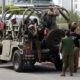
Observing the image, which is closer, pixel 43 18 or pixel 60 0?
pixel 43 18

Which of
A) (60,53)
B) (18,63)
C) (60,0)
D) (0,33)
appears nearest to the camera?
(60,53)

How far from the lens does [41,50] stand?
16797 millimetres

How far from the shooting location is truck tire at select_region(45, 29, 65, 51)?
16688 mm

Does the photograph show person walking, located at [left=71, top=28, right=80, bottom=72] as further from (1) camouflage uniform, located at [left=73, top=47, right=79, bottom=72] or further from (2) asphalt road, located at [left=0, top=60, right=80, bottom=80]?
(2) asphalt road, located at [left=0, top=60, right=80, bottom=80]

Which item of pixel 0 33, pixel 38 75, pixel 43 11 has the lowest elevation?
pixel 38 75

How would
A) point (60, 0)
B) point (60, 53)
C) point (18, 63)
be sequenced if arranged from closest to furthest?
point (60, 53) → point (18, 63) → point (60, 0)

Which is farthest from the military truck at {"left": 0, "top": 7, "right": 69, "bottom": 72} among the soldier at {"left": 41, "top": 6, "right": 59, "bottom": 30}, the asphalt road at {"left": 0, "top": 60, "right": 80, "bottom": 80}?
the asphalt road at {"left": 0, "top": 60, "right": 80, "bottom": 80}

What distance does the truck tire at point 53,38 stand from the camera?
16.7 metres

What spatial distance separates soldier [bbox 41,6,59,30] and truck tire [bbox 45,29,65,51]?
0.65 m

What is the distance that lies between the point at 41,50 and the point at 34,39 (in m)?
0.54

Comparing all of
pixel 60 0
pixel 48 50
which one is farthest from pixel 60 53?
pixel 60 0

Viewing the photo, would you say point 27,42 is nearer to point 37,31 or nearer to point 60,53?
point 37,31

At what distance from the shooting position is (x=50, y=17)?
1750 centimetres

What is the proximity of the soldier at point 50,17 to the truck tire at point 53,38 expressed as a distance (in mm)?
654
